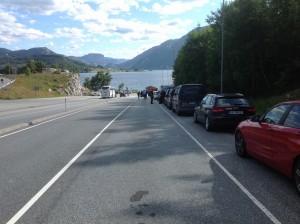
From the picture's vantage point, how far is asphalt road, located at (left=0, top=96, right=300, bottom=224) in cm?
542

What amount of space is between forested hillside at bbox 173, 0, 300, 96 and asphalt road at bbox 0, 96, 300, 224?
14586 mm

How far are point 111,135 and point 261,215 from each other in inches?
372

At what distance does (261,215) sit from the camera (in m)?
5.34

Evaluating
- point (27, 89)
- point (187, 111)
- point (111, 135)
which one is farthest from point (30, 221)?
point (27, 89)

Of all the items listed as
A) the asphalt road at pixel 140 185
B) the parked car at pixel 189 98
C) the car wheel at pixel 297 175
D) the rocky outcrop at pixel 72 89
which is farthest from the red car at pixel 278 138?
the rocky outcrop at pixel 72 89

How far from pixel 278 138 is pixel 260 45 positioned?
20.8 m

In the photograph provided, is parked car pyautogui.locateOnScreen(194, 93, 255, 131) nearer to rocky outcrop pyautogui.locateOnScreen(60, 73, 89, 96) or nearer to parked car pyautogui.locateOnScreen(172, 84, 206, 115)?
parked car pyautogui.locateOnScreen(172, 84, 206, 115)

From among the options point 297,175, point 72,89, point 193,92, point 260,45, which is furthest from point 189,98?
point 72,89

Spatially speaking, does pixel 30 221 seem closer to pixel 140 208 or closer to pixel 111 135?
pixel 140 208

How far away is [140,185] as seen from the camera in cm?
700

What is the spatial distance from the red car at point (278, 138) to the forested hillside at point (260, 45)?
1479 centimetres

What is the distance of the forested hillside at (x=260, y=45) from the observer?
80.1 ft

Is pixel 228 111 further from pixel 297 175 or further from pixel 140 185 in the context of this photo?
pixel 297 175

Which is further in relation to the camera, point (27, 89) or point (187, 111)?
point (27, 89)
